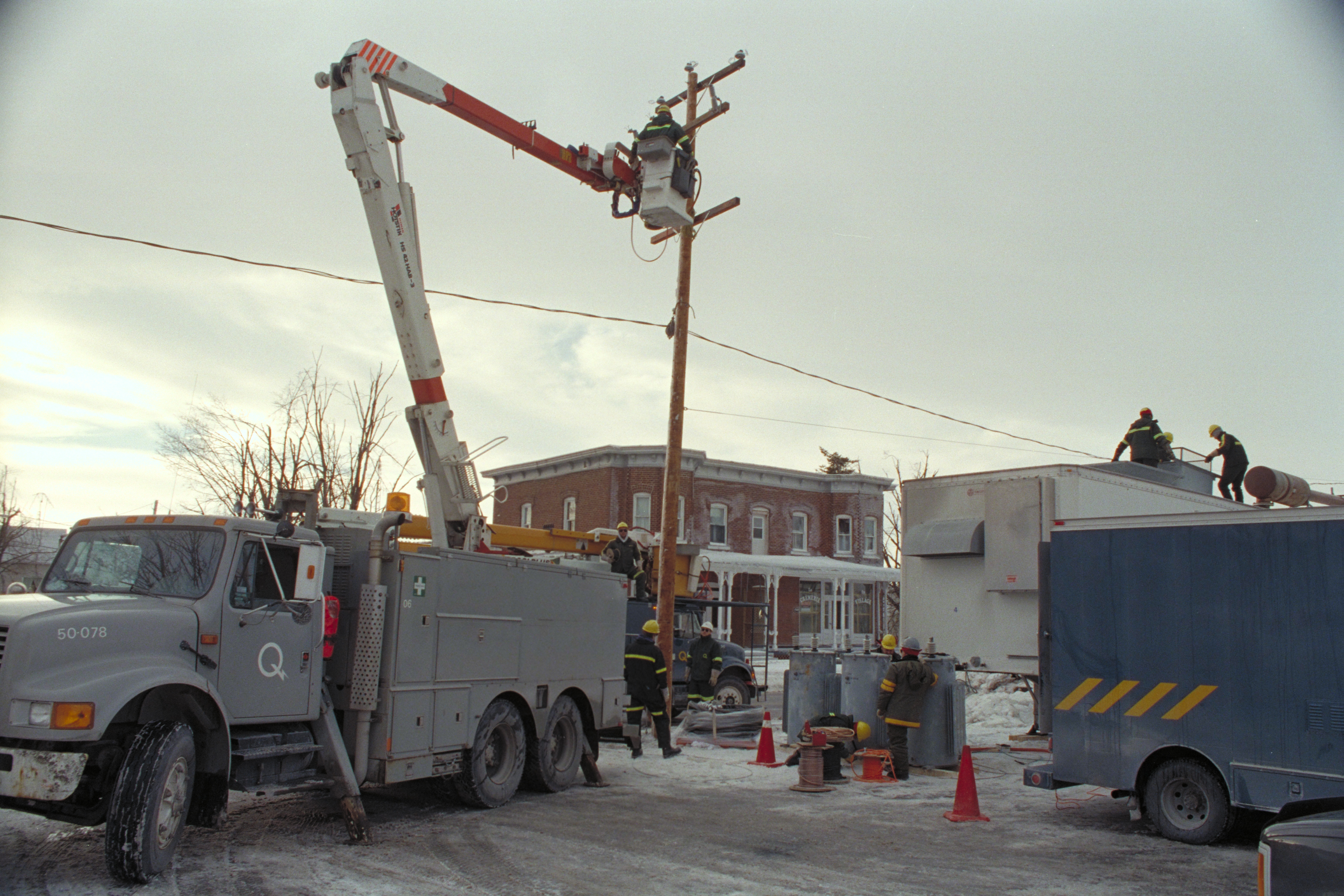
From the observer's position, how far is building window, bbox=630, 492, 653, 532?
1515 inches

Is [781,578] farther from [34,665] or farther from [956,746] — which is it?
[34,665]

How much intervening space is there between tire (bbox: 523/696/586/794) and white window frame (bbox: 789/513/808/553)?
102 feet

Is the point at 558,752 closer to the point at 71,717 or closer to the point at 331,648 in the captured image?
the point at 331,648

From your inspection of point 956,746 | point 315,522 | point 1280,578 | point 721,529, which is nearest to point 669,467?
point 956,746

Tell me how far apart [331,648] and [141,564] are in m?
1.60

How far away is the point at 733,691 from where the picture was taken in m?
18.4

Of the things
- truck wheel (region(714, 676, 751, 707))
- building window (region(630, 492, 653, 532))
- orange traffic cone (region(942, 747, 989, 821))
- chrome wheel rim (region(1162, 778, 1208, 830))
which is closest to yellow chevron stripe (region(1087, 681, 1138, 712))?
chrome wheel rim (region(1162, 778, 1208, 830))

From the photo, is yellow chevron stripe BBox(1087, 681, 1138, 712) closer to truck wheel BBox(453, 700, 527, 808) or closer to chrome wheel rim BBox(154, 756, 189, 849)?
truck wheel BBox(453, 700, 527, 808)

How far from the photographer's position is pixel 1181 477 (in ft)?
48.6

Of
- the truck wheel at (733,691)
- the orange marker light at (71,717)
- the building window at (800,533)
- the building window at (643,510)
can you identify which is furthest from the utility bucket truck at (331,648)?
the building window at (800,533)

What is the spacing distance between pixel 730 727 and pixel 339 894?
912 cm

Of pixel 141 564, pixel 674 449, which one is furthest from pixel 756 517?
pixel 141 564

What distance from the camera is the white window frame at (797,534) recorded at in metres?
41.8

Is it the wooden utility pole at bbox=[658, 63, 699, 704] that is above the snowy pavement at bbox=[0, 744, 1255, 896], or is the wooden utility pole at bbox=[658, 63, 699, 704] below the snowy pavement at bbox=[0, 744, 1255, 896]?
above
